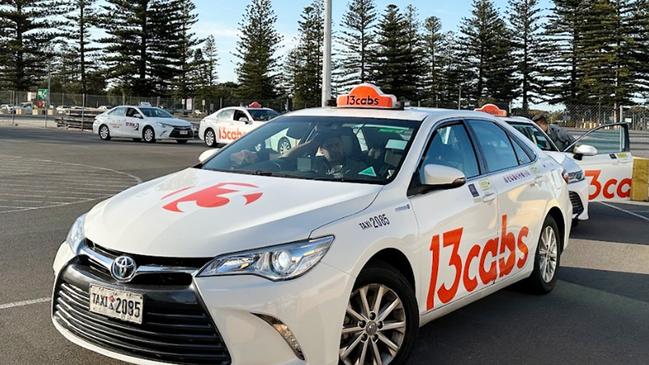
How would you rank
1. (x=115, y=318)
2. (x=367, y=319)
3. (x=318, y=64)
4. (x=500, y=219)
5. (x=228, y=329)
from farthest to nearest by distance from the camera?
(x=318, y=64)
(x=500, y=219)
(x=367, y=319)
(x=115, y=318)
(x=228, y=329)

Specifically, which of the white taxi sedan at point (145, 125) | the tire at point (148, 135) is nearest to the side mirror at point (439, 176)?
the white taxi sedan at point (145, 125)

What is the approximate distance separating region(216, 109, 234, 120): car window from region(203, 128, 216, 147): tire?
0.74 meters

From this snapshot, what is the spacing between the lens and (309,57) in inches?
2768

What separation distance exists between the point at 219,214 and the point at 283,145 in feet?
4.80

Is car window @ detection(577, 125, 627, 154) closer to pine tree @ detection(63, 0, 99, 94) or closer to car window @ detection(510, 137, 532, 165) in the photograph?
A: car window @ detection(510, 137, 532, 165)

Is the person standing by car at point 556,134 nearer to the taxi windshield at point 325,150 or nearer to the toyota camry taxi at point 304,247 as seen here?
the toyota camry taxi at point 304,247

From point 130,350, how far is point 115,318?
0.57ft

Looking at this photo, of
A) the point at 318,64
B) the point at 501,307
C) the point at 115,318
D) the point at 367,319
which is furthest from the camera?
the point at 318,64

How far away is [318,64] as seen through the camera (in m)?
70.6

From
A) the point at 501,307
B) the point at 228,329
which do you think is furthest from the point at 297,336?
the point at 501,307

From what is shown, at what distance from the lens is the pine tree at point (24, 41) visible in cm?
6369

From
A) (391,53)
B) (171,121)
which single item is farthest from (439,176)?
(391,53)

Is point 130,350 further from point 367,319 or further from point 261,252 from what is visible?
point 367,319

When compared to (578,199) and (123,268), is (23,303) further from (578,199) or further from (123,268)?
(578,199)
